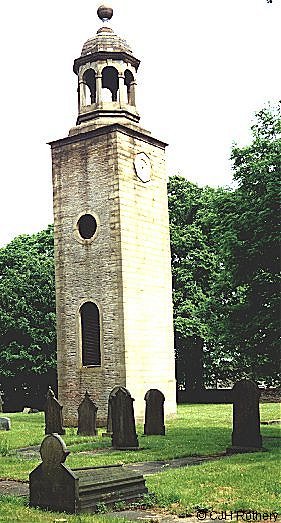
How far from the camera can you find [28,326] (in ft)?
124

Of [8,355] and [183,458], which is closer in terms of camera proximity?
[183,458]

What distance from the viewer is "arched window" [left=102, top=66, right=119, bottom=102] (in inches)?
1059

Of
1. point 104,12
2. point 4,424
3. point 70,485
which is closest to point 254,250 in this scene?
point 70,485

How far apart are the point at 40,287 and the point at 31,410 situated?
22.9 feet

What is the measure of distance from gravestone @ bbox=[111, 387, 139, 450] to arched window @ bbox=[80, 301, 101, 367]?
6912 mm

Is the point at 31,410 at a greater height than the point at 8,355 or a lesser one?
lesser

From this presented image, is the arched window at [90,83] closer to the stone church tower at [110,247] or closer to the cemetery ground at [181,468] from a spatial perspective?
the stone church tower at [110,247]

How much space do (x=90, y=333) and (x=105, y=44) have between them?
419 inches

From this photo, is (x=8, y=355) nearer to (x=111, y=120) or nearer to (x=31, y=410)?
(x=31, y=410)

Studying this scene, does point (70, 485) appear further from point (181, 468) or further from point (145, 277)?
point (145, 277)

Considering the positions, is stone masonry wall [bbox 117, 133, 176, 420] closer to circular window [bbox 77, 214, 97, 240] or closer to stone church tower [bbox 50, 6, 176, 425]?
stone church tower [bbox 50, 6, 176, 425]

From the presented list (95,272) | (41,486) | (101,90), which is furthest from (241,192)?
(41,486)

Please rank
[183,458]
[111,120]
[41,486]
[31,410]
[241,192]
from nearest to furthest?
[41,486]
[183,458]
[241,192]
[111,120]
[31,410]

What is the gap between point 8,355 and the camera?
A: 121ft
